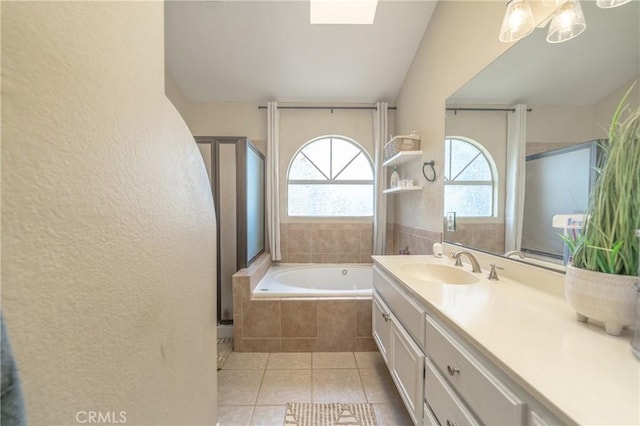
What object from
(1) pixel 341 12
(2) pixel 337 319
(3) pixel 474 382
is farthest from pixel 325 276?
(1) pixel 341 12

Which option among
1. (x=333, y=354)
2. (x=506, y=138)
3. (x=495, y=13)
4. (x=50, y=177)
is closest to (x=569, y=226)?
(x=506, y=138)

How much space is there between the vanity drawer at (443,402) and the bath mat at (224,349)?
1571mm

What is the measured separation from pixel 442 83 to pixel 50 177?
2.33 m

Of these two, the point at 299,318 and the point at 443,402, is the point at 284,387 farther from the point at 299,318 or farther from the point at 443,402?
the point at 443,402

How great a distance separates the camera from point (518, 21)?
1149 mm

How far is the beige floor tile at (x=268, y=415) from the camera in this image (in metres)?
1.36

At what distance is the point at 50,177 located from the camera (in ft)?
1.25

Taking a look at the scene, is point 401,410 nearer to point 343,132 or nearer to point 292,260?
point 292,260

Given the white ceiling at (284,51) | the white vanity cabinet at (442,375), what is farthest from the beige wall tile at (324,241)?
the white ceiling at (284,51)

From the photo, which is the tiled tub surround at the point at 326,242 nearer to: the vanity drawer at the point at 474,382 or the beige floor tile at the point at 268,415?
the beige floor tile at the point at 268,415

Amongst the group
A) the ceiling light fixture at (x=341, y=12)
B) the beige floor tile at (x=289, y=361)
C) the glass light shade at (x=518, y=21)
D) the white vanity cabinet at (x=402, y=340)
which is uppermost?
the ceiling light fixture at (x=341, y=12)

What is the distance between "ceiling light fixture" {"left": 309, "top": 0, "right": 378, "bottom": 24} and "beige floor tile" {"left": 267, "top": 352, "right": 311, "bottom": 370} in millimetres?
3018

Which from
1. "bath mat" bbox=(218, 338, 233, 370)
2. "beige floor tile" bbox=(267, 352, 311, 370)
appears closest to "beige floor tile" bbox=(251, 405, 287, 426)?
"beige floor tile" bbox=(267, 352, 311, 370)

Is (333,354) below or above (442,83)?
below
